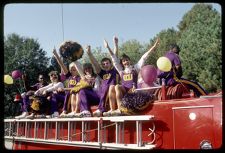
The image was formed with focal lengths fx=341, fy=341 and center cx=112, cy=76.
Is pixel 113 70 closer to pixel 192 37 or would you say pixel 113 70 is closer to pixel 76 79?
pixel 76 79

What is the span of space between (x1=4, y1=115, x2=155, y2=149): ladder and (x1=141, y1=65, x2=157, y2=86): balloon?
3.29 ft

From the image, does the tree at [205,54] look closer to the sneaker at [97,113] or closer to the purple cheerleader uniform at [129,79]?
the purple cheerleader uniform at [129,79]

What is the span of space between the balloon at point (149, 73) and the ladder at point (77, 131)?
3.29 feet

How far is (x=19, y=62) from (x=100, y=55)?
2089 cm

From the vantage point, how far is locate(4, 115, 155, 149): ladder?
464 centimetres

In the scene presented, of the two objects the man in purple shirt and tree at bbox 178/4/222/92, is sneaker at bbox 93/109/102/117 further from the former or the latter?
tree at bbox 178/4/222/92

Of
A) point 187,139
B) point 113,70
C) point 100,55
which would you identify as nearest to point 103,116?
point 113,70

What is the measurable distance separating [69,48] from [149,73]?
156 cm

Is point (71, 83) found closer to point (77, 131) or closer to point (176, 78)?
point (77, 131)

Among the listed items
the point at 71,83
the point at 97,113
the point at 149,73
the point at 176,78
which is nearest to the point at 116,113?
the point at 97,113

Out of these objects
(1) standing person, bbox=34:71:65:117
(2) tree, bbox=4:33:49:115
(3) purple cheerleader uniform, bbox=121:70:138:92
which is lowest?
(1) standing person, bbox=34:71:65:117

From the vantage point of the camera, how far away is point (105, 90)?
5602 millimetres

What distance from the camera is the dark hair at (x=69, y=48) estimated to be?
6.17 metres

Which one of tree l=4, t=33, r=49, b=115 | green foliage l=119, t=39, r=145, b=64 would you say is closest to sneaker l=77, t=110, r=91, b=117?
tree l=4, t=33, r=49, b=115
